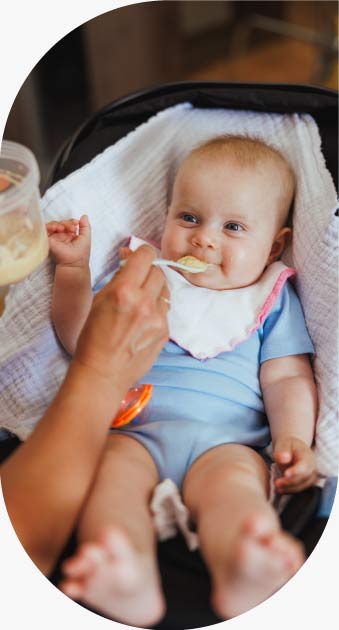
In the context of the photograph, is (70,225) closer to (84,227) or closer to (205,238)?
(84,227)

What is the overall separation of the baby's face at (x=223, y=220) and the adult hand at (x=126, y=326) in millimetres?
123

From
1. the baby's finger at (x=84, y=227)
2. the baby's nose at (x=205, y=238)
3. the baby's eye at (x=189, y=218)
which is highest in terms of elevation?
the baby's finger at (x=84, y=227)

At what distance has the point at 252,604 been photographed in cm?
52

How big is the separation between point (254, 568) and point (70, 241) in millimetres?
362

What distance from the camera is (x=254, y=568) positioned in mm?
467

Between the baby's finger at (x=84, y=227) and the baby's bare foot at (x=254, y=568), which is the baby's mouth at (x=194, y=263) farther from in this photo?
the baby's bare foot at (x=254, y=568)

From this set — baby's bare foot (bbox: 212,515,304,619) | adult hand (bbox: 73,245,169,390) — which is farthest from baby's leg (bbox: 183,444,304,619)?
adult hand (bbox: 73,245,169,390)

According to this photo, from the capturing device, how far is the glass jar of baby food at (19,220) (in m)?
0.51

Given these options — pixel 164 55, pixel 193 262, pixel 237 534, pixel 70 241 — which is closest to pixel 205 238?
pixel 193 262

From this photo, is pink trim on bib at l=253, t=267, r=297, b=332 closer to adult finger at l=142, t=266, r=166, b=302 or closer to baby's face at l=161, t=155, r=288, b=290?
baby's face at l=161, t=155, r=288, b=290

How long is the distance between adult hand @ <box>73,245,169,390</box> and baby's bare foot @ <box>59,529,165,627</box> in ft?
0.42

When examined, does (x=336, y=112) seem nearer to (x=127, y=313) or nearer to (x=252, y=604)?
(x=127, y=313)

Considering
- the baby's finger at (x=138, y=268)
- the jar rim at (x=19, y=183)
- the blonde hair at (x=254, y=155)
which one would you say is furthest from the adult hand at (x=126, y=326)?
the blonde hair at (x=254, y=155)

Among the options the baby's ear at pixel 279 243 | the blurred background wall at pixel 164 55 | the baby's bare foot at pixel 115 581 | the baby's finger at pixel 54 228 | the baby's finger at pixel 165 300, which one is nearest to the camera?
the baby's bare foot at pixel 115 581
